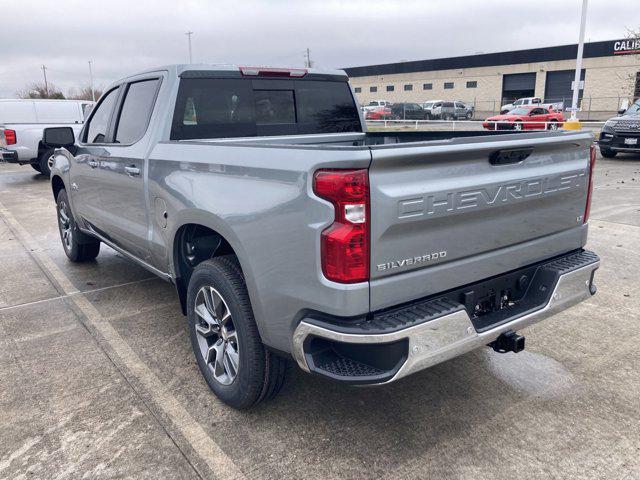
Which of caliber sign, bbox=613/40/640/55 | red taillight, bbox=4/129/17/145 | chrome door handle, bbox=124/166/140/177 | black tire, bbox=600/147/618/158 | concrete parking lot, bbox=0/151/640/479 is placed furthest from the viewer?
caliber sign, bbox=613/40/640/55

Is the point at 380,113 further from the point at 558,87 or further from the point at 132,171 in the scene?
the point at 132,171

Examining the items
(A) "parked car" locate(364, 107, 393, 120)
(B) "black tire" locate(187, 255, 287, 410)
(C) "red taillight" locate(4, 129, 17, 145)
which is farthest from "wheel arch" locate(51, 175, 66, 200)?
(A) "parked car" locate(364, 107, 393, 120)

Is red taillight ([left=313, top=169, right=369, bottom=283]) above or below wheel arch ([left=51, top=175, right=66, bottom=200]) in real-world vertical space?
above

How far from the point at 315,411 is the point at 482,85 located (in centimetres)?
5958

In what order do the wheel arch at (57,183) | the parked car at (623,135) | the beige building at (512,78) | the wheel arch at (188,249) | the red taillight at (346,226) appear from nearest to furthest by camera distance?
the red taillight at (346,226) < the wheel arch at (188,249) < the wheel arch at (57,183) < the parked car at (623,135) < the beige building at (512,78)

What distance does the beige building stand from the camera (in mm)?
47500

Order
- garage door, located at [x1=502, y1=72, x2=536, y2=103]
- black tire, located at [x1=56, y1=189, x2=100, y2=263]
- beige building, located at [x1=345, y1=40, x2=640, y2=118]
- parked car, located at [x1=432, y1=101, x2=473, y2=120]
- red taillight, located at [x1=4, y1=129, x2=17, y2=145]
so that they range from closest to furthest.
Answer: black tire, located at [x1=56, y1=189, x2=100, y2=263], red taillight, located at [x1=4, y1=129, x2=17, y2=145], parked car, located at [x1=432, y1=101, x2=473, y2=120], beige building, located at [x1=345, y1=40, x2=640, y2=118], garage door, located at [x1=502, y1=72, x2=536, y2=103]

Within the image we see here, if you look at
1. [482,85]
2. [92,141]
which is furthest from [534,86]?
[92,141]

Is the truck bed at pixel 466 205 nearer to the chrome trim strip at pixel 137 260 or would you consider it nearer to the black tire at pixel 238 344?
the black tire at pixel 238 344

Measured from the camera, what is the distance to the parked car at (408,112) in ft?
142

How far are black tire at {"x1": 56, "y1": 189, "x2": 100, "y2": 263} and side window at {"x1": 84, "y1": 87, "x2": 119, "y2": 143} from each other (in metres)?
1.08

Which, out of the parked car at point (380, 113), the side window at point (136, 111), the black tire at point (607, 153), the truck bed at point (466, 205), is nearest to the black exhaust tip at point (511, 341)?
the truck bed at point (466, 205)

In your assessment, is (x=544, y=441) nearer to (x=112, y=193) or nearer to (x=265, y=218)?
(x=265, y=218)

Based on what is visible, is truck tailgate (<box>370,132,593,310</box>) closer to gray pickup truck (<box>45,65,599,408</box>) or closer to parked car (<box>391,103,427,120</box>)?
gray pickup truck (<box>45,65,599,408</box>)
